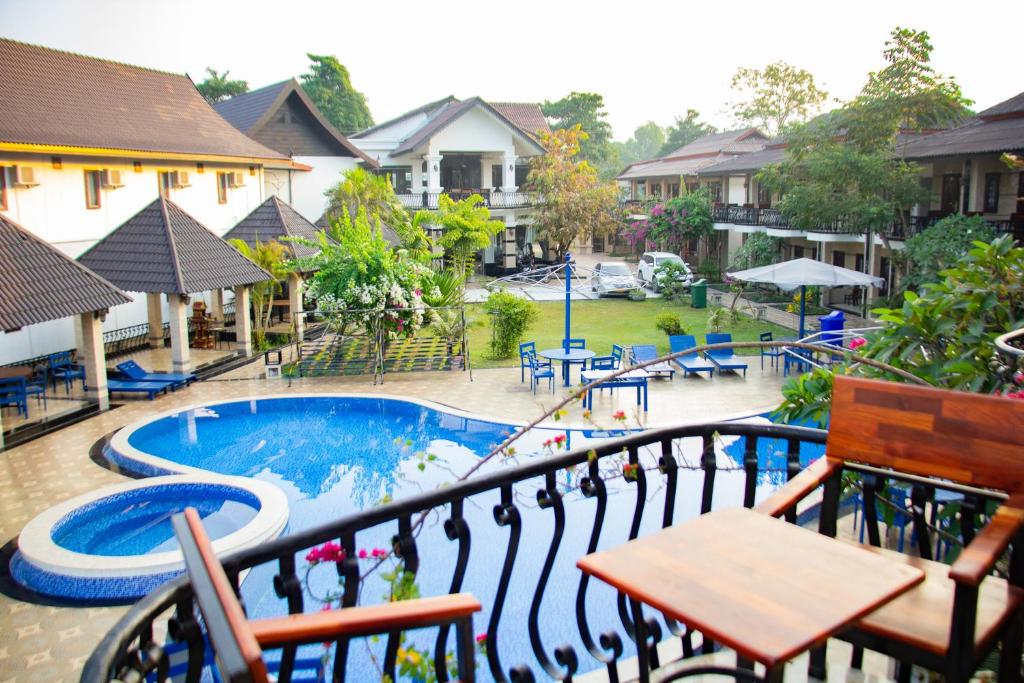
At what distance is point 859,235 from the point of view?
26.5 metres

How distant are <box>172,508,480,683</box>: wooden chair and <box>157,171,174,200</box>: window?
76.9ft

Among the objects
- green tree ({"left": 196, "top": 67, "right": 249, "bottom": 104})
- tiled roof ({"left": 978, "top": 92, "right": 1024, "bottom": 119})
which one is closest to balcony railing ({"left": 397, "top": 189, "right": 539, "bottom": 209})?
tiled roof ({"left": 978, "top": 92, "right": 1024, "bottom": 119})

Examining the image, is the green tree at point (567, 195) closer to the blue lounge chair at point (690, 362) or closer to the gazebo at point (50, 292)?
the blue lounge chair at point (690, 362)

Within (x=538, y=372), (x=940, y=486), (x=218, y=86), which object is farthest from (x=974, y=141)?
(x=218, y=86)

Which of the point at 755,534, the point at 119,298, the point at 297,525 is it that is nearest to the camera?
the point at 755,534

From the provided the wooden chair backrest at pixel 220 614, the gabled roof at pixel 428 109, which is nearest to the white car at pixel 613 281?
the gabled roof at pixel 428 109

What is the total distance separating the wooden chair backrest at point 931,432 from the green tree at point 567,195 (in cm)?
3618

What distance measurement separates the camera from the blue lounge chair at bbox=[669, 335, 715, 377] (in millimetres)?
17983

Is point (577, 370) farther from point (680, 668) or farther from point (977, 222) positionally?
point (680, 668)

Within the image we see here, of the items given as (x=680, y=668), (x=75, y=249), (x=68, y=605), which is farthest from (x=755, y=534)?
(x=75, y=249)

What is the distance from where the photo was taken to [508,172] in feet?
130

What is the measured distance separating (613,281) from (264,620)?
30078 millimetres

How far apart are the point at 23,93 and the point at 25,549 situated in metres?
15.4

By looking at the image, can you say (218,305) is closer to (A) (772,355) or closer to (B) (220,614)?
(A) (772,355)
